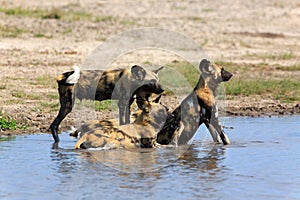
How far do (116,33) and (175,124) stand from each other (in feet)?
31.7

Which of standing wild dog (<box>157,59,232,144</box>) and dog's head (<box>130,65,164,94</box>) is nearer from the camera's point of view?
standing wild dog (<box>157,59,232,144</box>)

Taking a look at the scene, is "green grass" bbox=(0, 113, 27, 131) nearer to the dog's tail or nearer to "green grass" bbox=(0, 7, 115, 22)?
Answer: the dog's tail

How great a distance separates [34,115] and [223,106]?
2969 millimetres

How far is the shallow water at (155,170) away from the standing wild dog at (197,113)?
0.19 meters

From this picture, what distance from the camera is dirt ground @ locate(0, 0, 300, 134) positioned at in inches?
489

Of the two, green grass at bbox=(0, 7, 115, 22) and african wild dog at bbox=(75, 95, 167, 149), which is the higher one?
green grass at bbox=(0, 7, 115, 22)

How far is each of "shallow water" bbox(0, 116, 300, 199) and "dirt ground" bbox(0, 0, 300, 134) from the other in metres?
1.73

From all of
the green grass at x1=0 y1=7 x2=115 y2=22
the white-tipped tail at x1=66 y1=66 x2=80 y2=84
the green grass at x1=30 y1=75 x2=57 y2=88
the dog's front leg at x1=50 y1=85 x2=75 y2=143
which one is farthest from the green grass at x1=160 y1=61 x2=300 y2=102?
the green grass at x1=0 y1=7 x2=115 y2=22

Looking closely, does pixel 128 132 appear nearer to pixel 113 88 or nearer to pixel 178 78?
pixel 113 88

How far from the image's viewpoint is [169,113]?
31.7 ft

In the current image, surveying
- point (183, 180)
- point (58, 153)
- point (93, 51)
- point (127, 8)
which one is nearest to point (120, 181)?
point (183, 180)

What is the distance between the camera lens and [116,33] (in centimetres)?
1908

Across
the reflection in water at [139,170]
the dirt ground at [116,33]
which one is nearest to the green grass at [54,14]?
the dirt ground at [116,33]

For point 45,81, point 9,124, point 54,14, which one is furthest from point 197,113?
point 54,14
